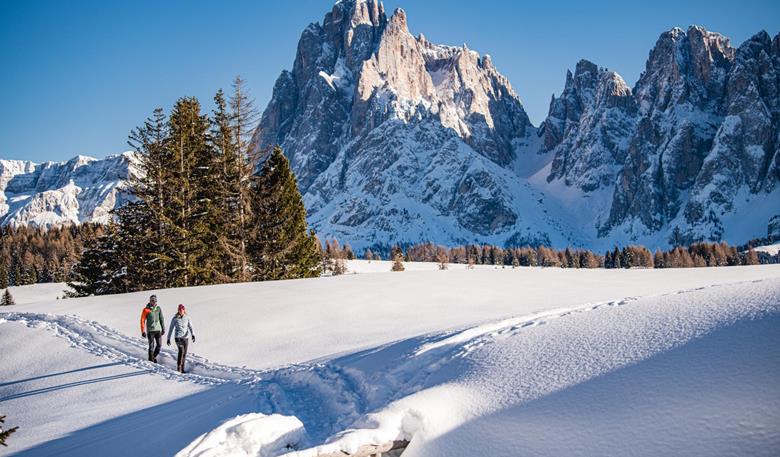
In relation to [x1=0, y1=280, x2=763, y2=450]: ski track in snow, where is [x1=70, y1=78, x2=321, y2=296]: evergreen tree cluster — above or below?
above

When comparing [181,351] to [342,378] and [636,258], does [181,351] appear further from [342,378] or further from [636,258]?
[636,258]

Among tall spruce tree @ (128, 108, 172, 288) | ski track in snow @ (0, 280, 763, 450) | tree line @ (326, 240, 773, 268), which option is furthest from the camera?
tree line @ (326, 240, 773, 268)

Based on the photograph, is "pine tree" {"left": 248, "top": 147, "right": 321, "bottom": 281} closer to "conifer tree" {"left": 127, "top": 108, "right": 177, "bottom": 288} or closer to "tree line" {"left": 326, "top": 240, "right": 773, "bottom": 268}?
"conifer tree" {"left": 127, "top": 108, "right": 177, "bottom": 288}

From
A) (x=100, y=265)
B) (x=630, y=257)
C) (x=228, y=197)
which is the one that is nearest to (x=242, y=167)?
(x=228, y=197)

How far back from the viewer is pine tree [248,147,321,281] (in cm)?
3362

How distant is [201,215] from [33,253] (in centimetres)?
12137

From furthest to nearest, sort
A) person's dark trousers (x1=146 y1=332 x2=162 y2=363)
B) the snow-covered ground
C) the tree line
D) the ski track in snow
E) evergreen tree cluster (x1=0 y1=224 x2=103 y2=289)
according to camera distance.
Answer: the tree line, evergreen tree cluster (x1=0 y1=224 x2=103 y2=289), person's dark trousers (x1=146 y1=332 x2=162 y2=363), the ski track in snow, the snow-covered ground

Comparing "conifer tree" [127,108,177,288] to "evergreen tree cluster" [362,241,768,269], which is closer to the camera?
"conifer tree" [127,108,177,288]

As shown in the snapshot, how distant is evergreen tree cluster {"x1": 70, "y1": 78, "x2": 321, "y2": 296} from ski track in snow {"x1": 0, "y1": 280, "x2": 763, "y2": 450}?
15.9 metres

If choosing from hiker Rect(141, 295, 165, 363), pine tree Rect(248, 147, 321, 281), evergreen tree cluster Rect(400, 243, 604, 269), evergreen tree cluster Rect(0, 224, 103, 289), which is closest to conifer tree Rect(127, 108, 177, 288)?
Result: pine tree Rect(248, 147, 321, 281)

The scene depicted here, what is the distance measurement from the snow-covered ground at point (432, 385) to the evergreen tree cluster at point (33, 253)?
90.5 meters

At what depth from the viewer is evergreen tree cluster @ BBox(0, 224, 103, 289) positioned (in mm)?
101000

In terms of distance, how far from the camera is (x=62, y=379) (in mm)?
14766

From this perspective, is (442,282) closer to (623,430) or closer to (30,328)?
(30,328)
